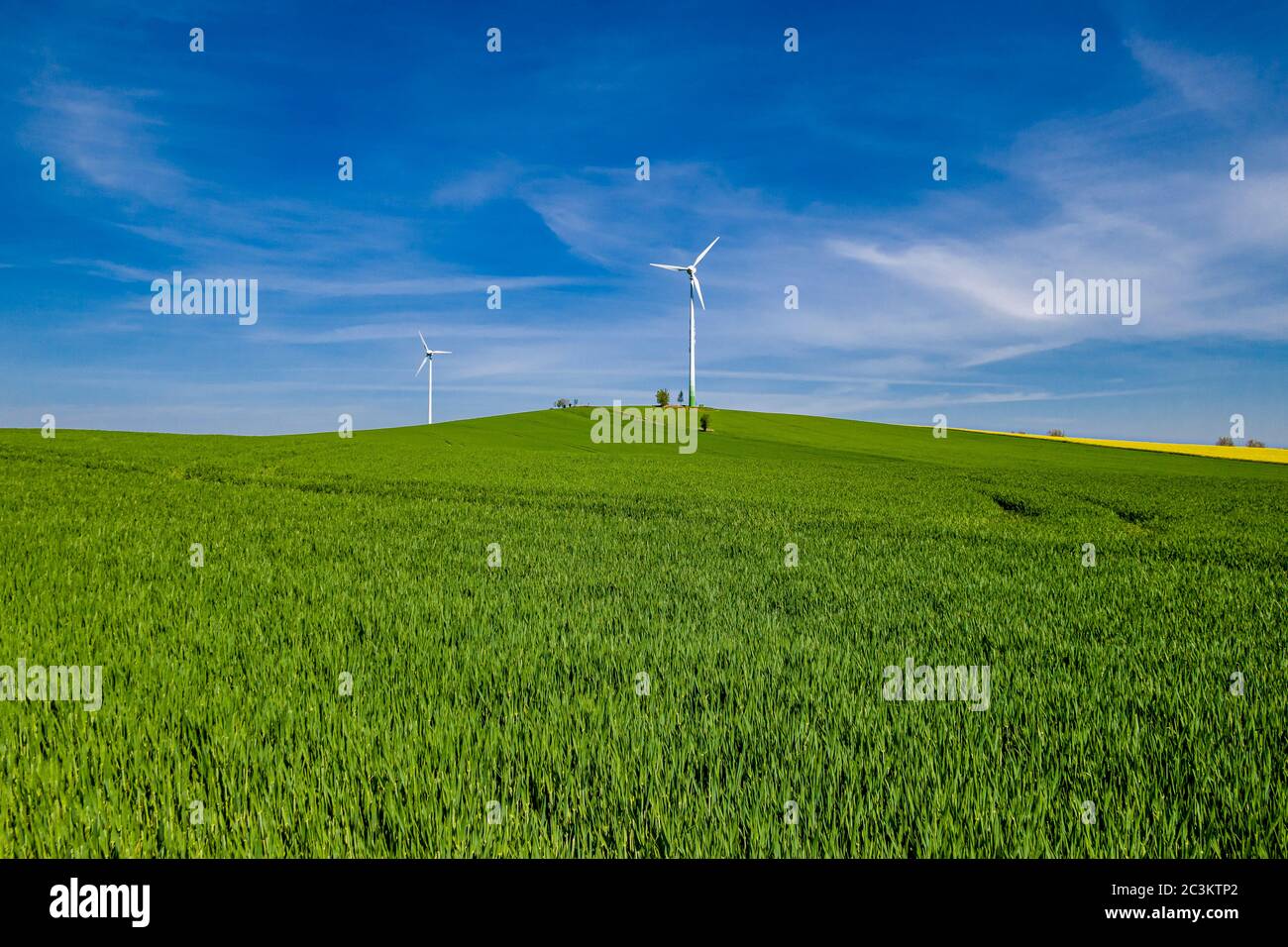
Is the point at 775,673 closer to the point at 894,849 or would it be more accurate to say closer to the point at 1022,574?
the point at 894,849

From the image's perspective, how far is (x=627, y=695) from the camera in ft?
16.0

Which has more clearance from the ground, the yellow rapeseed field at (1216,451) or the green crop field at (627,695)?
the yellow rapeseed field at (1216,451)

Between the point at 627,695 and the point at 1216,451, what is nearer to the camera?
the point at 627,695

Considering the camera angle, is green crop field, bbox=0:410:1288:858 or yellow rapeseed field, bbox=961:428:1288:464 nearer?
green crop field, bbox=0:410:1288:858

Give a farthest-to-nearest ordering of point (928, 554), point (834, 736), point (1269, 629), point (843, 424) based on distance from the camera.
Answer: point (843, 424)
point (928, 554)
point (1269, 629)
point (834, 736)

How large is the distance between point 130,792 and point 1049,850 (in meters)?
4.85

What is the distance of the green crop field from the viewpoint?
324 cm

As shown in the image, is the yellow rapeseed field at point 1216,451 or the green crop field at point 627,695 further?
the yellow rapeseed field at point 1216,451

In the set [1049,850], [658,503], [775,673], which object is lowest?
[1049,850]

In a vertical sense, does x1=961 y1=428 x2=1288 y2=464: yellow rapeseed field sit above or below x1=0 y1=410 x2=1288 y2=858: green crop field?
above

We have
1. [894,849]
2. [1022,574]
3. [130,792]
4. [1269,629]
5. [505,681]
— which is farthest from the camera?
[1022,574]

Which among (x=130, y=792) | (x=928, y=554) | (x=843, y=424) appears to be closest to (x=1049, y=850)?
(x=130, y=792)

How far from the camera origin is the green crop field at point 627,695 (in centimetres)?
324
